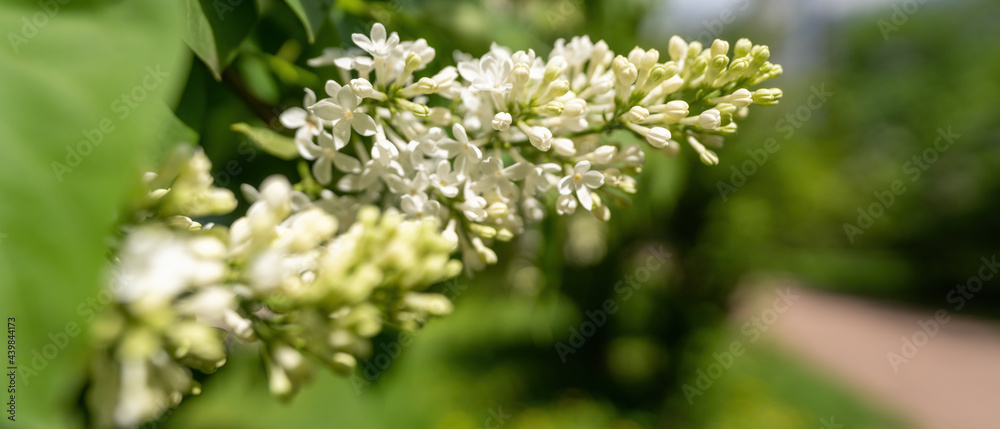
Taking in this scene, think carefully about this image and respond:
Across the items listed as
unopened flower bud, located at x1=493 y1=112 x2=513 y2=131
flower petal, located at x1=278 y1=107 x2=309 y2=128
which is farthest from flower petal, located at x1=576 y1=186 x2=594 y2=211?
flower petal, located at x1=278 y1=107 x2=309 y2=128

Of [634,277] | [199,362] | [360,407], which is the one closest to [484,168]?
[199,362]

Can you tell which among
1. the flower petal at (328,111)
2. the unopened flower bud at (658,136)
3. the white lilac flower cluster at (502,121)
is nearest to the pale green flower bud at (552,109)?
the white lilac flower cluster at (502,121)

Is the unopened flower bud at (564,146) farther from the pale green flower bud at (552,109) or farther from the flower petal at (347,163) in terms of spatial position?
the flower petal at (347,163)

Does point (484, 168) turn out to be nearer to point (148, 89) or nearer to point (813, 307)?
point (148, 89)

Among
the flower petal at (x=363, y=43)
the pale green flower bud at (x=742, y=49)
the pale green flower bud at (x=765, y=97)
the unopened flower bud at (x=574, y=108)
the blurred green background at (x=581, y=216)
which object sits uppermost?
the pale green flower bud at (x=742, y=49)

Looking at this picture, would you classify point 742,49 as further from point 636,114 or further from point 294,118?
point 294,118

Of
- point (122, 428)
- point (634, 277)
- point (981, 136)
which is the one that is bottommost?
point (634, 277)

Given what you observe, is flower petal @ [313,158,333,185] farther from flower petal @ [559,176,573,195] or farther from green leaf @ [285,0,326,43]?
flower petal @ [559,176,573,195]

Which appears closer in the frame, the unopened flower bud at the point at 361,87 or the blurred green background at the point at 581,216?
the blurred green background at the point at 581,216
